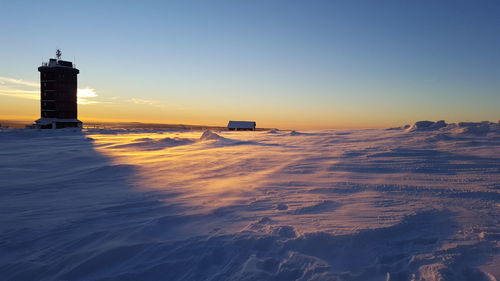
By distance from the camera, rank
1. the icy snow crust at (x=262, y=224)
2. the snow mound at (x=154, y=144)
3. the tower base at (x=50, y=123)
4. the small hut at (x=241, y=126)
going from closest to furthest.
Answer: the icy snow crust at (x=262, y=224), the snow mound at (x=154, y=144), the tower base at (x=50, y=123), the small hut at (x=241, y=126)

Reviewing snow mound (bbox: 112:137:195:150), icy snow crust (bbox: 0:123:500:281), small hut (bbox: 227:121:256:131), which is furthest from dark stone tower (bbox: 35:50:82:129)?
icy snow crust (bbox: 0:123:500:281)

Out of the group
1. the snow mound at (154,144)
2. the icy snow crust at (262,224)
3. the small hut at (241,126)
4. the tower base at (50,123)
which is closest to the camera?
the icy snow crust at (262,224)

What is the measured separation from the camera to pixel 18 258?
3004mm

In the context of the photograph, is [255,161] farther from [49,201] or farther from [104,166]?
[49,201]

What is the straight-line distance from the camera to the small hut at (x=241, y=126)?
162ft

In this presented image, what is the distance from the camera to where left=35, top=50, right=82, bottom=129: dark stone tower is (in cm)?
3953

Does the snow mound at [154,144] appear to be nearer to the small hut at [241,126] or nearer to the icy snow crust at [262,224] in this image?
the icy snow crust at [262,224]

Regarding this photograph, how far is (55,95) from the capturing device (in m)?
39.5

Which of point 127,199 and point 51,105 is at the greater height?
point 51,105

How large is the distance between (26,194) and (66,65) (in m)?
43.9

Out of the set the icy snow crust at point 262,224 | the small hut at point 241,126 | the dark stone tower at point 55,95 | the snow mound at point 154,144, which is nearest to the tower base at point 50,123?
the dark stone tower at point 55,95

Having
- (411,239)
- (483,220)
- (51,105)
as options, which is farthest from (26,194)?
(51,105)

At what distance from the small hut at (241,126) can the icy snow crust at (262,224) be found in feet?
139

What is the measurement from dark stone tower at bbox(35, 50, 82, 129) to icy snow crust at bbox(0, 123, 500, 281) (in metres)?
39.0
